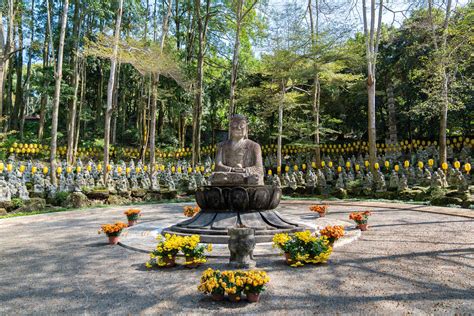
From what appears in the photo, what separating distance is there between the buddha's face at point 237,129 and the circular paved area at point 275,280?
341 centimetres

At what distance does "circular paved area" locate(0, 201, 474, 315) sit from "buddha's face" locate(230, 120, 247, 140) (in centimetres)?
341

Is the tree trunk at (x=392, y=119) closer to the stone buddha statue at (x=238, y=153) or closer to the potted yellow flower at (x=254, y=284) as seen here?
the stone buddha statue at (x=238, y=153)

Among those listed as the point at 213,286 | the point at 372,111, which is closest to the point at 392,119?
the point at 372,111

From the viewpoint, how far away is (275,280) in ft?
14.2

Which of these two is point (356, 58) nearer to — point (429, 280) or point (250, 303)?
point (429, 280)

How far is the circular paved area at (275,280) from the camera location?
3.50 m

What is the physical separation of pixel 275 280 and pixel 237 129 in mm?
4357

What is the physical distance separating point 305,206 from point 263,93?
339 inches

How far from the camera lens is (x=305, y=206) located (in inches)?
518

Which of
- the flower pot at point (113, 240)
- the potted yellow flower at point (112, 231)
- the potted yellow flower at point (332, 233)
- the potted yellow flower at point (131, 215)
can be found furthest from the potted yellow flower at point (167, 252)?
the potted yellow flower at point (131, 215)

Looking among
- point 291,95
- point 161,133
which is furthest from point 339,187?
point 161,133

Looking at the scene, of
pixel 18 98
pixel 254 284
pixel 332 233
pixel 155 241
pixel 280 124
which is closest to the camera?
pixel 254 284

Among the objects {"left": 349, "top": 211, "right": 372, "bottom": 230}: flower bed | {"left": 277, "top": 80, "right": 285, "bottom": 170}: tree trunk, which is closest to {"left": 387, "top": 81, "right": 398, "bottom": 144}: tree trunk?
{"left": 277, "top": 80, "right": 285, "bottom": 170}: tree trunk

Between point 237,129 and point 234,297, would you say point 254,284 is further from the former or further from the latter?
point 237,129
